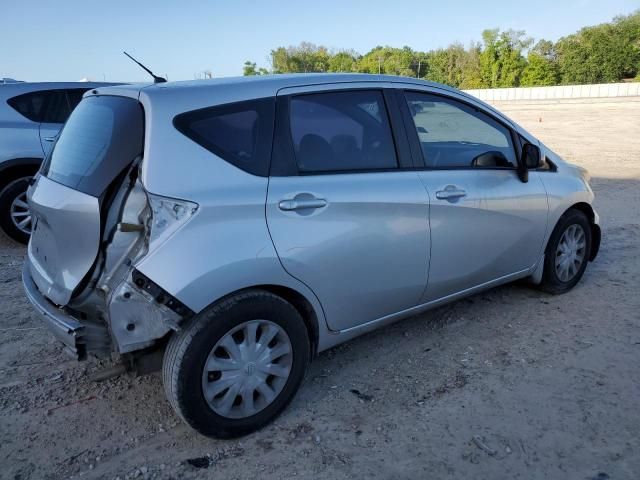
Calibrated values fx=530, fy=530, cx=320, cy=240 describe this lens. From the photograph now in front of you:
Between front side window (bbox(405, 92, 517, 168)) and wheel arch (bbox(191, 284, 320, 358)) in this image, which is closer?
wheel arch (bbox(191, 284, 320, 358))

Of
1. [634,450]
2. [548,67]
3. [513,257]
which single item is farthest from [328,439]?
[548,67]

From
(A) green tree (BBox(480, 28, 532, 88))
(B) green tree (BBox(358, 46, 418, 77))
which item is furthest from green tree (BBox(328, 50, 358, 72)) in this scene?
(A) green tree (BBox(480, 28, 532, 88))

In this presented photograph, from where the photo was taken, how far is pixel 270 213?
2.57 meters

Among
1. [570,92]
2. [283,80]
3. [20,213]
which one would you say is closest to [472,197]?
[283,80]

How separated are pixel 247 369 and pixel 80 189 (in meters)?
1.22

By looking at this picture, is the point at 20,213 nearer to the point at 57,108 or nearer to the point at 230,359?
the point at 57,108

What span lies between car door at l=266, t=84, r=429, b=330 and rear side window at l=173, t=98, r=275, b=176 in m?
0.07

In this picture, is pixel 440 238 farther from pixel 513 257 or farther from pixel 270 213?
pixel 270 213

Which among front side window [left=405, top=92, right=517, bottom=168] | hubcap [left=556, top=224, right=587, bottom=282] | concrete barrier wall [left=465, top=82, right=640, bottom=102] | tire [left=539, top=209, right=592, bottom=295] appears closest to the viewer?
front side window [left=405, top=92, right=517, bottom=168]

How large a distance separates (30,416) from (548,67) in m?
71.1

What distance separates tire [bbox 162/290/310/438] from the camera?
7.91 feet

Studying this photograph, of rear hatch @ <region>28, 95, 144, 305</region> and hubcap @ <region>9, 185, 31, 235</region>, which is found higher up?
rear hatch @ <region>28, 95, 144, 305</region>

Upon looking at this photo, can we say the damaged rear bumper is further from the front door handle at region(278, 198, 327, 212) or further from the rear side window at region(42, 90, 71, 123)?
the rear side window at region(42, 90, 71, 123)

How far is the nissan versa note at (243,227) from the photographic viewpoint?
239 centimetres
